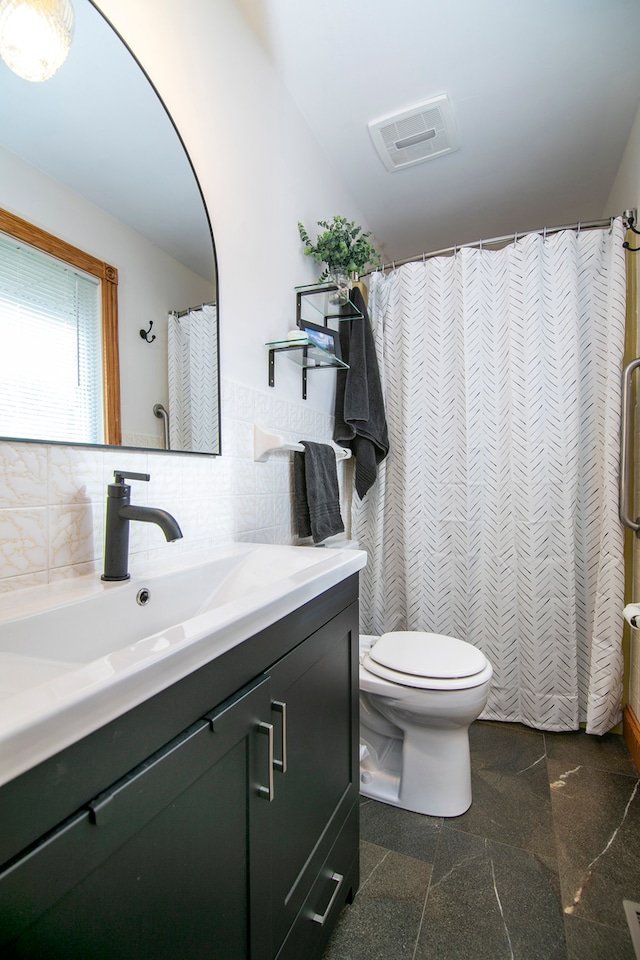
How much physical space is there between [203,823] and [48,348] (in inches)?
30.2

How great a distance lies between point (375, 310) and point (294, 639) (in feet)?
6.27

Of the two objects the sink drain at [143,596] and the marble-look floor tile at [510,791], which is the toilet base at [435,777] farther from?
the sink drain at [143,596]

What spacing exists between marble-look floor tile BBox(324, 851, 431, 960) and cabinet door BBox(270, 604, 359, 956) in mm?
82

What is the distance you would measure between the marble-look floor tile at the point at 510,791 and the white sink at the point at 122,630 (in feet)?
3.31

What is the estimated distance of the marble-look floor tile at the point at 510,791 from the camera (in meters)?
1.34

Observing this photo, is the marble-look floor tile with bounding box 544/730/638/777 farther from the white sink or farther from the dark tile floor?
the white sink

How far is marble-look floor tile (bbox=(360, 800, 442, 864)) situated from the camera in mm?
1301

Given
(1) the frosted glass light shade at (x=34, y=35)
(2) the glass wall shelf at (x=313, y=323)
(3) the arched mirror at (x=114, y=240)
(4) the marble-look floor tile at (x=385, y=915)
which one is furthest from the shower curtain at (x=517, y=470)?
(1) the frosted glass light shade at (x=34, y=35)

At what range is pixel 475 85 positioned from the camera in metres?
1.66

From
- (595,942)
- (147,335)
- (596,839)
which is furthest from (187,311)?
(596,839)

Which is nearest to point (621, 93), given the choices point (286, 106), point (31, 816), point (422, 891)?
point (286, 106)

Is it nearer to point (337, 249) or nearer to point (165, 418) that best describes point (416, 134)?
point (337, 249)

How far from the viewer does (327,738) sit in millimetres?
914

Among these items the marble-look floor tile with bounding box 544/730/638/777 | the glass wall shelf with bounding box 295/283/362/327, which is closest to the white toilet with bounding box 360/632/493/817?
the marble-look floor tile with bounding box 544/730/638/777
